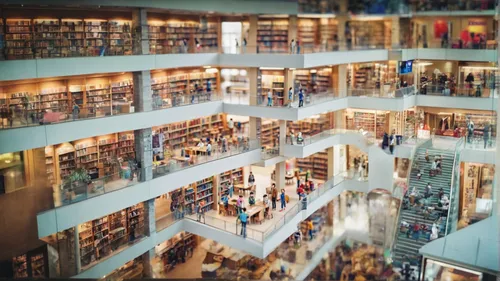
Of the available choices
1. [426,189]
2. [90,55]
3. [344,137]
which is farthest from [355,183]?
A: [90,55]

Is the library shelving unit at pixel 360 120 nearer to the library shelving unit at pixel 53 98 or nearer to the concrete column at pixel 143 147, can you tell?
the concrete column at pixel 143 147

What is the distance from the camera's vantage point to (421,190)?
41.4 feet

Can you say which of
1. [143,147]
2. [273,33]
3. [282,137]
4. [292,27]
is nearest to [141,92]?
[143,147]

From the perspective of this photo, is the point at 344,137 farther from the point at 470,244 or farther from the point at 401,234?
the point at 470,244

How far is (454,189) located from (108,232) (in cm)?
843

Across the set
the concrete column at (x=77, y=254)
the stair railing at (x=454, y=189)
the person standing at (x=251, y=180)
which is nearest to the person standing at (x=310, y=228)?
the person standing at (x=251, y=180)

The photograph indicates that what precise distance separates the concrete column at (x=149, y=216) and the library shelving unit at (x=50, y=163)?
6.73 ft

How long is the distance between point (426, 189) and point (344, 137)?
10.2 feet

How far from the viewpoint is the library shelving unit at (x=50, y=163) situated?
987 cm

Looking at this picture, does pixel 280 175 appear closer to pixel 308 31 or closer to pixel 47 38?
pixel 308 31

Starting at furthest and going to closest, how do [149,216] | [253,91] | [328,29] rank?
[328,29] → [253,91] → [149,216]

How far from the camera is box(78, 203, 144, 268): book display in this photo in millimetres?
9664

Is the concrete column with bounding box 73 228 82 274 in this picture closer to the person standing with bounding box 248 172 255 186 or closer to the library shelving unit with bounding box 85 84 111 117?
the library shelving unit with bounding box 85 84 111 117

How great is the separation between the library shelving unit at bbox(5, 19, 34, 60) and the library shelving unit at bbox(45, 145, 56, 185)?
6.80 feet
